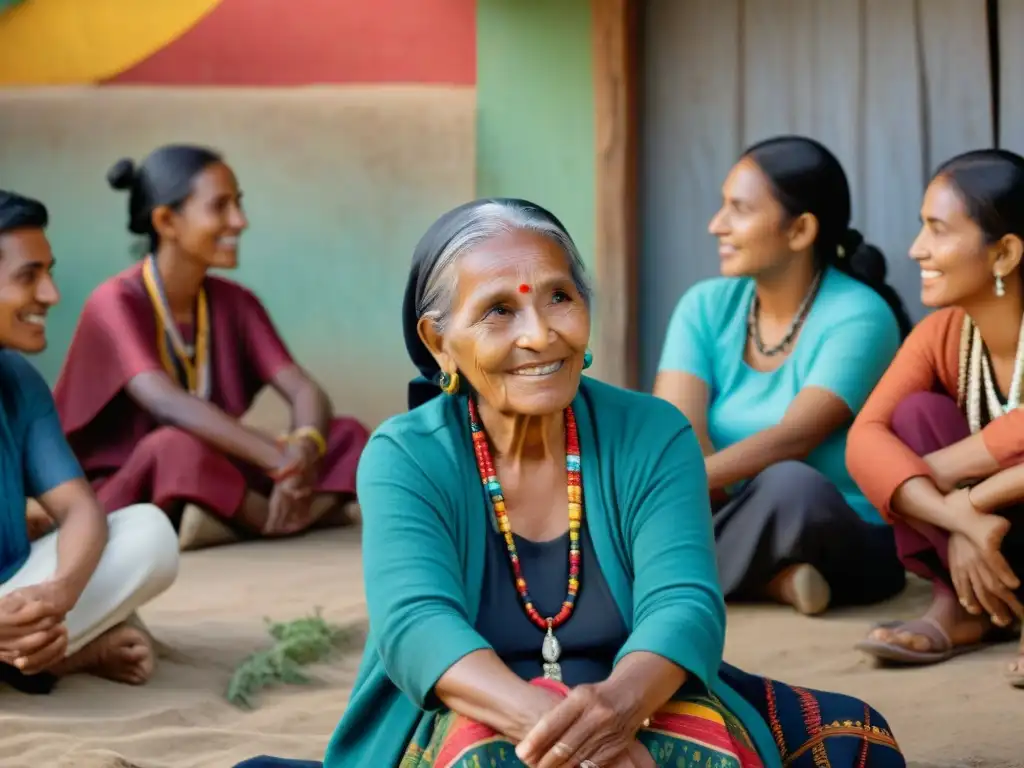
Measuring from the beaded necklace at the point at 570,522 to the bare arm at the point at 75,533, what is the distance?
1.59 m

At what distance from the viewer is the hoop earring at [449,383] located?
3035 mm

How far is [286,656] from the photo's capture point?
→ 4.70 meters

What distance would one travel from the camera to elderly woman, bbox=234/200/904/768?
8.98 feet

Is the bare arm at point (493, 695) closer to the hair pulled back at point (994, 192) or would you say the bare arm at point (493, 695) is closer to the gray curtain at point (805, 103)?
the hair pulled back at point (994, 192)

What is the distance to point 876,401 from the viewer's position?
15.8 ft

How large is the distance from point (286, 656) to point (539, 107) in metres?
3.60

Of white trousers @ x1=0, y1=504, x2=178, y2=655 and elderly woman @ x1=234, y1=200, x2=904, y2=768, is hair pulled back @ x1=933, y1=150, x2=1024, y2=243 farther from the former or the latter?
white trousers @ x1=0, y1=504, x2=178, y2=655

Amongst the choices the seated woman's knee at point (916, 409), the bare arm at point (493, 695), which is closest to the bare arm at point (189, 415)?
the seated woman's knee at point (916, 409)

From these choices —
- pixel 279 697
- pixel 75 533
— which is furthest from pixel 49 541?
pixel 279 697

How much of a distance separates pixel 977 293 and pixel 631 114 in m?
2.98

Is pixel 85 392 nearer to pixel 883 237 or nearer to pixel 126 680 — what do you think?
pixel 126 680

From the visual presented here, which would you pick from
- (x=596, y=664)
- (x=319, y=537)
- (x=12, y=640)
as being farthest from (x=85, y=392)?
(x=596, y=664)

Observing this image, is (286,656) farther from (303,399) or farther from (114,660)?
(303,399)

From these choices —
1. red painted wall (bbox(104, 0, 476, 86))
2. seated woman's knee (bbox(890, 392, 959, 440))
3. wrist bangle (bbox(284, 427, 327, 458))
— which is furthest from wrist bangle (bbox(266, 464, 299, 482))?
seated woman's knee (bbox(890, 392, 959, 440))
